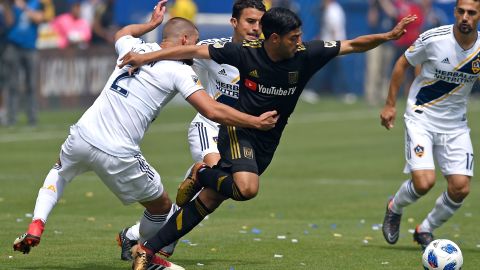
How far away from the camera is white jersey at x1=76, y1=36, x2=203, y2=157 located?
9.85m

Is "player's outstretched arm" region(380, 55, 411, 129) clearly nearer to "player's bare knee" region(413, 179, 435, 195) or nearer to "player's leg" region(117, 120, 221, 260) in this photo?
"player's bare knee" region(413, 179, 435, 195)

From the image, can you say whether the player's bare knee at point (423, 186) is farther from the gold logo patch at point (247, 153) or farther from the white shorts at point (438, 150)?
the gold logo patch at point (247, 153)

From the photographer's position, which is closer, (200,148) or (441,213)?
(200,148)

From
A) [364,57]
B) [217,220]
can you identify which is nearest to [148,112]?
[217,220]

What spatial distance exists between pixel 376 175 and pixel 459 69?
7.13 m

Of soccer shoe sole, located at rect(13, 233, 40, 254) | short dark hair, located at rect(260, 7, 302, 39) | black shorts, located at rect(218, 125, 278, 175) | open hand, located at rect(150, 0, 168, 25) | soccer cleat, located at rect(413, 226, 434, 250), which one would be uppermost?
short dark hair, located at rect(260, 7, 302, 39)

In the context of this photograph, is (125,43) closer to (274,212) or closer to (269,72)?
(269,72)

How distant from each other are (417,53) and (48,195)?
4.13 m

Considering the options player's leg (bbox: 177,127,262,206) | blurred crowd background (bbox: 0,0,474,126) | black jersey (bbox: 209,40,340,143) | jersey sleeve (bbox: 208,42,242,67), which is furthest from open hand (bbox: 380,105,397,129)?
blurred crowd background (bbox: 0,0,474,126)

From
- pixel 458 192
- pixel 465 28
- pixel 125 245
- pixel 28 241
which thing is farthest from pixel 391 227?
pixel 28 241

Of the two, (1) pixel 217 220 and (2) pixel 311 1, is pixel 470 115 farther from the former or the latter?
(1) pixel 217 220

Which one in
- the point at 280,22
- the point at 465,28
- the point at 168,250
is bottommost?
the point at 168,250

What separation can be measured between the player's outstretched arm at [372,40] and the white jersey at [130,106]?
56.2 inches

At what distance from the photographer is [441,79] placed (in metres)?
12.0
